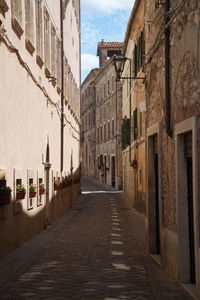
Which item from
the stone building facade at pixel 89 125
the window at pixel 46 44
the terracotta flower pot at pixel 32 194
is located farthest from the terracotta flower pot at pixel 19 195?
the stone building facade at pixel 89 125

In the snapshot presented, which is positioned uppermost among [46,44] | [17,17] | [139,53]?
[139,53]

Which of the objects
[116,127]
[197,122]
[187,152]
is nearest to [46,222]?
[187,152]

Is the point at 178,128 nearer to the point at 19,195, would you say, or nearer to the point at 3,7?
the point at 3,7

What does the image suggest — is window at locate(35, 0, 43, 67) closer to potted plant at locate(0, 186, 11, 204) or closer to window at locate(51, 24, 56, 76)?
window at locate(51, 24, 56, 76)

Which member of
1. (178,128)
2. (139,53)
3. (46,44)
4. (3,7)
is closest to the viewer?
(178,128)

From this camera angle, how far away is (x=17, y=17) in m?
11.4

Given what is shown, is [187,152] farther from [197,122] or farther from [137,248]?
[137,248]

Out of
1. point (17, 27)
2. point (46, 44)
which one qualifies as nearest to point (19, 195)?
point (17, 27)

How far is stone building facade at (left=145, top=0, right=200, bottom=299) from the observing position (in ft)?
21.1

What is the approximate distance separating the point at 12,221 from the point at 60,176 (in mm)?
9679

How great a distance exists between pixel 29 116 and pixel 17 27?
102 inches

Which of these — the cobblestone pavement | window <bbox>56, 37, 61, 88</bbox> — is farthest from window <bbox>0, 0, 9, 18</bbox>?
window <bbox>56, 37, 61, 88</bbox>

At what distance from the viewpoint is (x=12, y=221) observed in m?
10.9

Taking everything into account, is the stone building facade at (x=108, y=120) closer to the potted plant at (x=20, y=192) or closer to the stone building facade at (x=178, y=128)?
the potted plant at (x=20, y=192)
